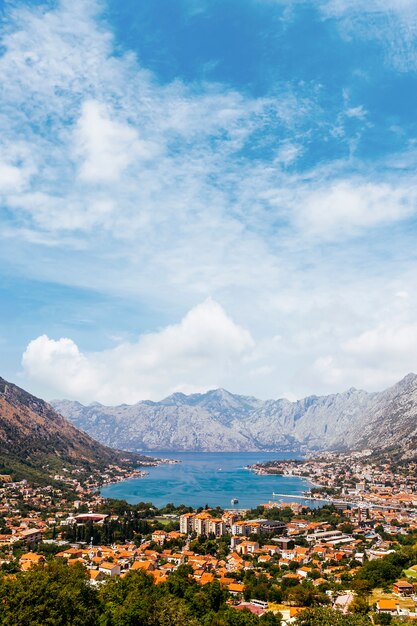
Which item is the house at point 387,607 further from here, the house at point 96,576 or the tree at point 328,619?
the house at point 96,576

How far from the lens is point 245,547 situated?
53.6 metres

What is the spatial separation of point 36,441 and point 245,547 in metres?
97.3

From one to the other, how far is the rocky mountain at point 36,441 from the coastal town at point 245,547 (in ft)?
60.5

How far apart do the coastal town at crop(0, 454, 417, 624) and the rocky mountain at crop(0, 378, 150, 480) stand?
18.4m

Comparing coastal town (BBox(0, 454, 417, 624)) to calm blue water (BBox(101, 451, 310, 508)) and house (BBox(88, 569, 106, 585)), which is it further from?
calm blue water (BBox(101, 451, 310, 508))

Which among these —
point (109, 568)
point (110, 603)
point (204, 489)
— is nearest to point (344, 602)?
point (110, 603)

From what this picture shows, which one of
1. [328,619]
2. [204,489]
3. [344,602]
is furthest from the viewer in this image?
[204,489]

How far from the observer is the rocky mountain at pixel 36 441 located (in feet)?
376

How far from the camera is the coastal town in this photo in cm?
3512

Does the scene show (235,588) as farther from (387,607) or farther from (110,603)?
(110,603)

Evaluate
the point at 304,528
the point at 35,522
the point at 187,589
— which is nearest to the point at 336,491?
the point at 304,528

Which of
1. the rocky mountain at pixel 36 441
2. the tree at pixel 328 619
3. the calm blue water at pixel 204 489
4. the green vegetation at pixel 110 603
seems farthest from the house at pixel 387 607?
the rocky mountain at pixel 36 441

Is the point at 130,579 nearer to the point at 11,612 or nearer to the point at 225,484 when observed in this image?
the point at 11,612

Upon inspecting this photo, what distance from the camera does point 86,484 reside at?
377ft
